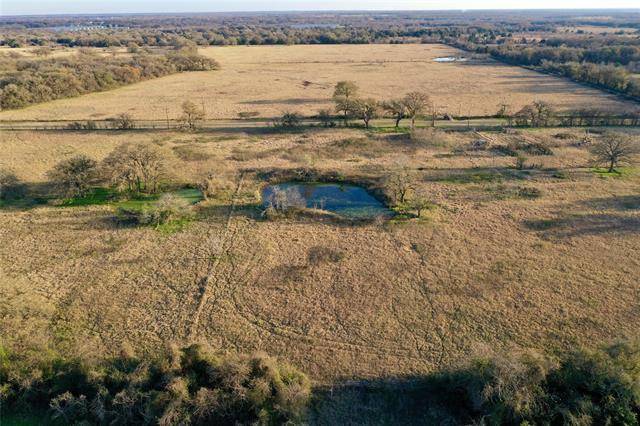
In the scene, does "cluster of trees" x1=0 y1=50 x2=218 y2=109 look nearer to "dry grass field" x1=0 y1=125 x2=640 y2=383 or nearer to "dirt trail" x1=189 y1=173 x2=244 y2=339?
"dry grass field" x1=0 y1=125 x2=640 y2=383

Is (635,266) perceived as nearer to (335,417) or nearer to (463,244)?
(463,244)

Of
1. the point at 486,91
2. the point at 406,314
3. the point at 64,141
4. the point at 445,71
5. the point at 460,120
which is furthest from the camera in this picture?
the point at 445,71

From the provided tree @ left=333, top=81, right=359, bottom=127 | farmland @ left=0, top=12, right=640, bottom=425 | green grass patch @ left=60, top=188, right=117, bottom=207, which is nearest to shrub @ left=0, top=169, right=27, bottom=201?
farmland @ left=0, top=12, right=640, bottom=425

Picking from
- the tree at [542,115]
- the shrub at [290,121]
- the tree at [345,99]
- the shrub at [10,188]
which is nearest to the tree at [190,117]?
the shrub at [290,121]

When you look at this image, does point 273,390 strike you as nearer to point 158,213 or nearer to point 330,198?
point 158,213

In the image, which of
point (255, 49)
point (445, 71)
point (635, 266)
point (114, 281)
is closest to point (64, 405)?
point (114, 281)

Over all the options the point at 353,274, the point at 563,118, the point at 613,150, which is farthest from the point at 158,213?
the point at 563,118
